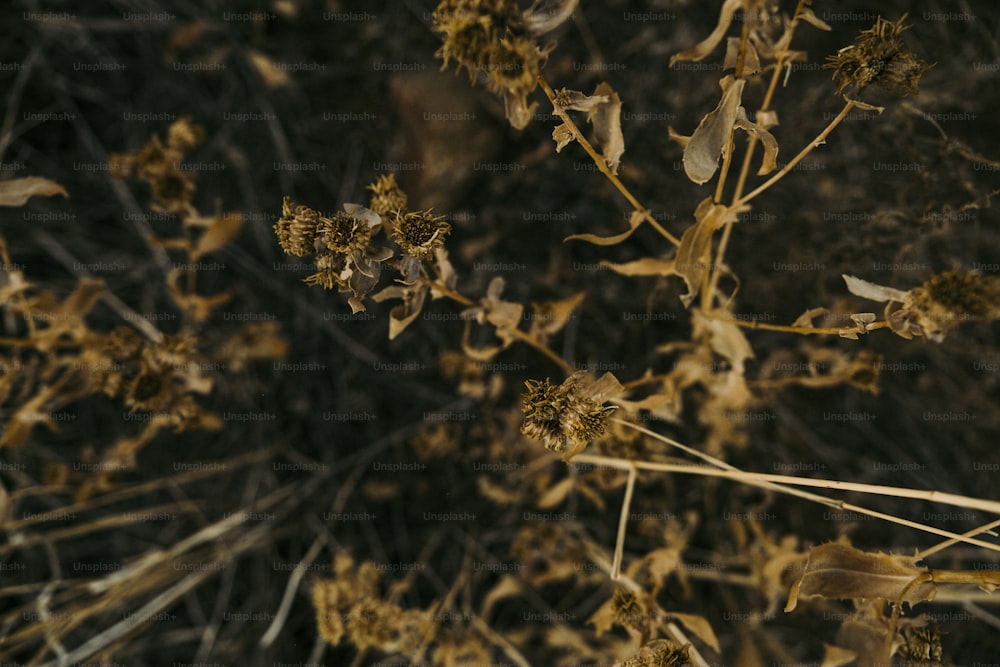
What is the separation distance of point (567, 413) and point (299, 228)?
74cm

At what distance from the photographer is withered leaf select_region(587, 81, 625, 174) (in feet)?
4.82

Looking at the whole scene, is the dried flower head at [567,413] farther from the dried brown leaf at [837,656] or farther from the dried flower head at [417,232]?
the dried brown leaf at [837,656]

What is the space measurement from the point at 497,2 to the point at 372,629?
178cm

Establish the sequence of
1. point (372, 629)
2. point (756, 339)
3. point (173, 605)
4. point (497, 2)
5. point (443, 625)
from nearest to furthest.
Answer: point (497, 2) → point (372, 629) → point (443, 625) → point (756, 339) → point (173, 605)

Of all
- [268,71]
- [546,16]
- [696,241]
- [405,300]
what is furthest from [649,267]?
[268,71]

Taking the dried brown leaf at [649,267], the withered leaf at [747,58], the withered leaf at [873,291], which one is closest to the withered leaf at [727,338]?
the dried brown leaf at [649,267]

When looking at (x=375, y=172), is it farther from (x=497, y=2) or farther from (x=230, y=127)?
(x=497, y=2)

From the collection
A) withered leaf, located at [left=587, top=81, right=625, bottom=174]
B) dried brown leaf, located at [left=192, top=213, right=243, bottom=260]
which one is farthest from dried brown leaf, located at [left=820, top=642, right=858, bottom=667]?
dried brown leaf, located at [left=192, top=213, right=243, bottom=260]

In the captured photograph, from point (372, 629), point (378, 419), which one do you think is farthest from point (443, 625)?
point (378, 419)

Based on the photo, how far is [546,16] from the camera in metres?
1.20

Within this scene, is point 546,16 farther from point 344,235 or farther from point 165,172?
point 165,172

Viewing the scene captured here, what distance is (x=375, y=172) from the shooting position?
3.09 m

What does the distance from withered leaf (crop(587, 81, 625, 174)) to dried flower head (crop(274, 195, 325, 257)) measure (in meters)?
0.68

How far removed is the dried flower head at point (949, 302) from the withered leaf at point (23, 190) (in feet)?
7.01
